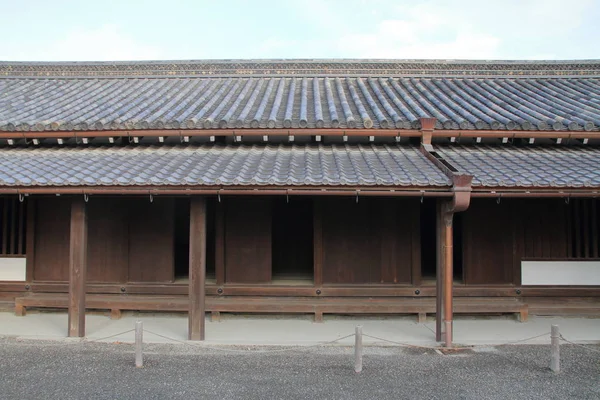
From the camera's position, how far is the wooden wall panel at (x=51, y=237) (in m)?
7.97

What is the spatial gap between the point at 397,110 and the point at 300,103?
218cm

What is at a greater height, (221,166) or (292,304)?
(221,166)

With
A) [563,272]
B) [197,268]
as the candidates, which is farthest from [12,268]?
[563,272]

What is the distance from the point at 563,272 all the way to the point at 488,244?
163 cm

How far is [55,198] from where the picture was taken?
26.3ft

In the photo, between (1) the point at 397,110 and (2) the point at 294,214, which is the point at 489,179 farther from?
(2) the point at 294,214

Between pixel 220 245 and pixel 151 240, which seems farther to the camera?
pixel 151 240

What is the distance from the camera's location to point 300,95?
9.37 meters

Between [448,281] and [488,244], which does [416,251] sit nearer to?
[488,244]

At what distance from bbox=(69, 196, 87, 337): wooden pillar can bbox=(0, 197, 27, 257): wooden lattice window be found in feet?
9.25

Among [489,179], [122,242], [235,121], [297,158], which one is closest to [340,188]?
[297,158]

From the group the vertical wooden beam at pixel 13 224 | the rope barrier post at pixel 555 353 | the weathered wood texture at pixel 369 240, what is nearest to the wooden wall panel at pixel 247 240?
the weathered wood texture at pixel 369 240

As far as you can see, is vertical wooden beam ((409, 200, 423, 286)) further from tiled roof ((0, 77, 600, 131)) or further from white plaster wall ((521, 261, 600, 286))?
white plaster wall ((521, 261, 600, 286))

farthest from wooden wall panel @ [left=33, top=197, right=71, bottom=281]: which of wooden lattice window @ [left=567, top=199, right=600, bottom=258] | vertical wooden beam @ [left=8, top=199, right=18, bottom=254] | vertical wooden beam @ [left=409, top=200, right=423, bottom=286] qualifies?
wooden lattice window @ [left=567, top=199, right=600, bottom=258]
